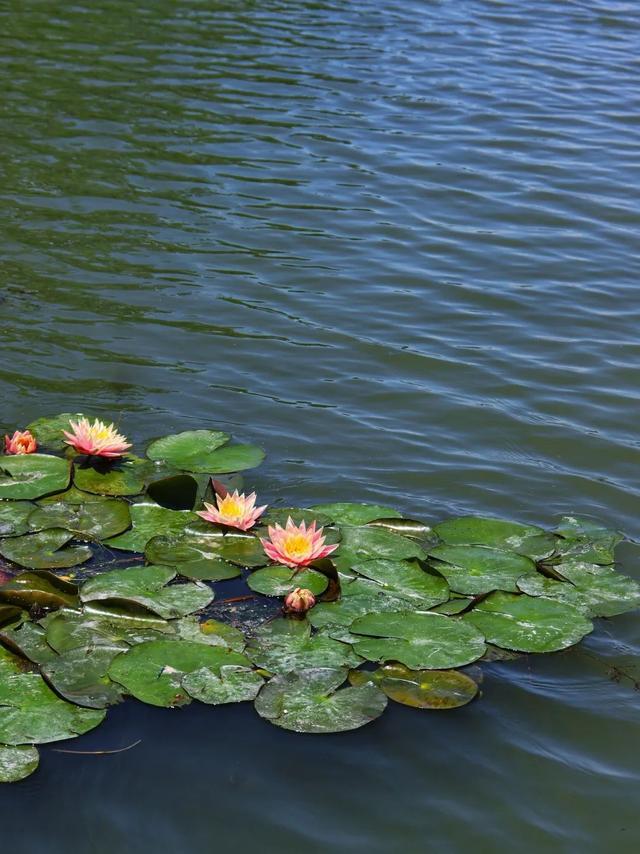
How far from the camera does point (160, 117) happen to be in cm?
751

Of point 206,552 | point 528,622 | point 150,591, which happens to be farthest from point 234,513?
point 528,622

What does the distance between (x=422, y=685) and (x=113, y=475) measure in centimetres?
138

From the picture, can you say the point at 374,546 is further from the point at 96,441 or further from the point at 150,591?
the point at 96,441

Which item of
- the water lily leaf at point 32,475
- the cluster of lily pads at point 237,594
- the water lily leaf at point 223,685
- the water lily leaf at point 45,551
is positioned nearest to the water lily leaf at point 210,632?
the cluster of lily pads at point 237,594

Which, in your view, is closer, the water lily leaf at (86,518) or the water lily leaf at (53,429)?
the water lily leaf at (86,518)

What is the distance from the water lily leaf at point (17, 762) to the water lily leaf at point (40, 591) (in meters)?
0.54

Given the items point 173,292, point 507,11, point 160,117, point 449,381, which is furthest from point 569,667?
point 507,11

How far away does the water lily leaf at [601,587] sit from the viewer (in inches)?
128

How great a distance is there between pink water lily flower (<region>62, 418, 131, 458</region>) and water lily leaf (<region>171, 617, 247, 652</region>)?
82 cm

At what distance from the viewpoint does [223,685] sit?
284cm

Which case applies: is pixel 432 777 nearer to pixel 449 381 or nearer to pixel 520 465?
pixel 520 465

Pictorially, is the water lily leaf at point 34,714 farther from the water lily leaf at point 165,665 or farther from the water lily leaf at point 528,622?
the water lily leaf at point 528,622

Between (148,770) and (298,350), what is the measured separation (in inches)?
104

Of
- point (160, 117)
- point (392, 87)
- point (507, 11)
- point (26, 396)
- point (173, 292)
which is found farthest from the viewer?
point (507, 11)
